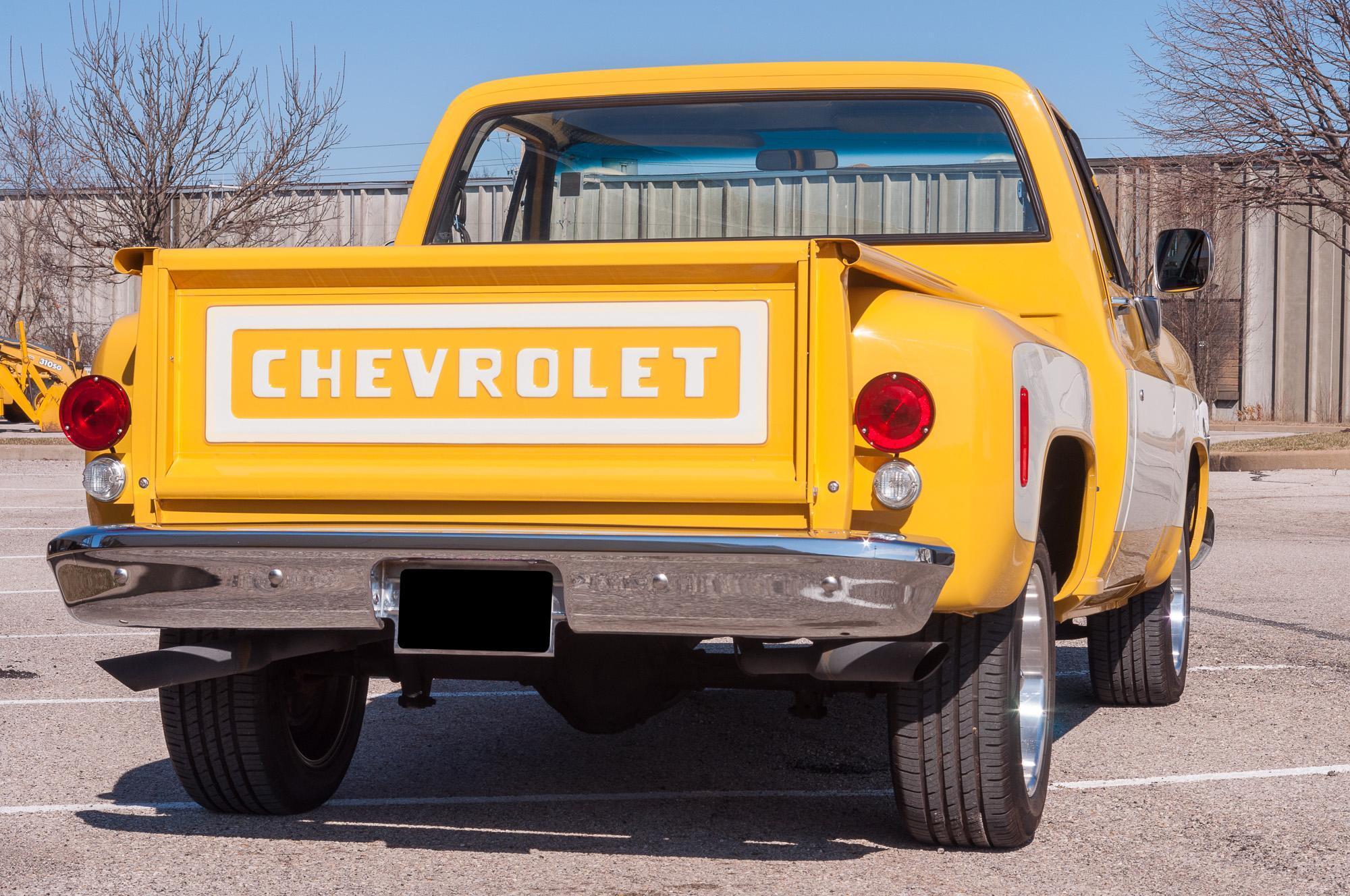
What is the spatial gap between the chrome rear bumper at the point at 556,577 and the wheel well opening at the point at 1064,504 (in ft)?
4.04

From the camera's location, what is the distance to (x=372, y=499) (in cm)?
344

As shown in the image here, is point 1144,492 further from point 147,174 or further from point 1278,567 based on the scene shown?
point 147,174

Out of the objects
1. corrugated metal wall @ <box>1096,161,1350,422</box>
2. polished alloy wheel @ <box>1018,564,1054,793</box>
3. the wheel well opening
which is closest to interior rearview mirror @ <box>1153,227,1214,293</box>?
the wheel well opening

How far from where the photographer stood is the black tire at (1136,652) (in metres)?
5.76

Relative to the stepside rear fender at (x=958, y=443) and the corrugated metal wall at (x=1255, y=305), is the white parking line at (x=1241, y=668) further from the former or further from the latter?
the corrugated metal wall at (x=1255, y=305)

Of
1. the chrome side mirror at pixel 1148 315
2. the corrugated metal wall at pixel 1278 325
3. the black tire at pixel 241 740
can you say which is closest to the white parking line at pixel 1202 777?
the chrome side mirror at pixel 1148 315

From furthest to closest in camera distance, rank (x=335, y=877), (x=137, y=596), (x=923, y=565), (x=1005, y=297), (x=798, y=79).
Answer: (x=798, y=79), (x=1005, y=297), (x=335, y=877), (x=137, y=596), (x=923, y=565)

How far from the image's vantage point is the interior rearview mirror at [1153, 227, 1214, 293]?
536cm

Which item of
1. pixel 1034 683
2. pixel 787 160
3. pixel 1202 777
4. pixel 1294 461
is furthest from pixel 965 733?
pixel 1294 461

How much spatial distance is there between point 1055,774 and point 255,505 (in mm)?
2549

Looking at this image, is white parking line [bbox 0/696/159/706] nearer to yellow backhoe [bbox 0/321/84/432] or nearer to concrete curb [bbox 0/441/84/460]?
concrete curb [bbox 0/441/84/460]

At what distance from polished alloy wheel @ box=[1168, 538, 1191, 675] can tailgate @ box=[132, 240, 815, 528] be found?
3.29m

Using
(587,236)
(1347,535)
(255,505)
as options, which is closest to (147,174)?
(1347,535)

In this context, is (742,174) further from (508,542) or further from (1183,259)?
(508,542)
